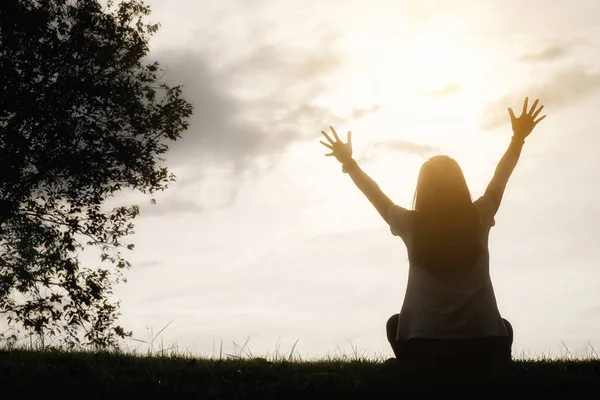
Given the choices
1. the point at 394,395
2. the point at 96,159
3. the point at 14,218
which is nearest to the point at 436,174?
the point at 394,395

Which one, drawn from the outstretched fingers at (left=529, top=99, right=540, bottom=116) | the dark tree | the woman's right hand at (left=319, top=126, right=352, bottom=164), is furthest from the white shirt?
the dark tree

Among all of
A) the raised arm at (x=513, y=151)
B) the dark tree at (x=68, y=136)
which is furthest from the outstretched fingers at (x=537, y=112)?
the dark tree at (x=68, y=136)

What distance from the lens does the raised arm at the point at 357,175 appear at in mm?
6692

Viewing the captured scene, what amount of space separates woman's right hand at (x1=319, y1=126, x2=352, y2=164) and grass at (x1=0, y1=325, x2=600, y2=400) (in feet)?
7.50

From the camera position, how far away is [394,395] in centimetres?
654

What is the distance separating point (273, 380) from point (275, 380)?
0.08ft

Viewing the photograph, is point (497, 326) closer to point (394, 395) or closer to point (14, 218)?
point (394, 395)

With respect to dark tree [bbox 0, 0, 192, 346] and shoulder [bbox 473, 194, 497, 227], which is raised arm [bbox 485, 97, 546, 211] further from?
dark tree [bbox 0, 0, 192, 346]

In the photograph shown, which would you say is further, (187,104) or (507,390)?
(187,104)

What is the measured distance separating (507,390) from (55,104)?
1712 centimetres

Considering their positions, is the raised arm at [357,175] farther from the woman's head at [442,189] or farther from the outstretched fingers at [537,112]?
the outstretched fingers at [537,112]

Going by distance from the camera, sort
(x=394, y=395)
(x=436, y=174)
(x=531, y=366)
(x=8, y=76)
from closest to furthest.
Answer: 1. (x=436, y=174)
2. (x=394, y=395)
3. (x=531, y=366)
4. (x=8, y=76)

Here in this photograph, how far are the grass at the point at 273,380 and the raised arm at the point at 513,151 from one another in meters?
1.74

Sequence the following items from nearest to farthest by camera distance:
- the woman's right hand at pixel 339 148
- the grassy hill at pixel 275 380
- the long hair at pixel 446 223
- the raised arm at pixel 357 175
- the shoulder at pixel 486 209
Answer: the long hair at pixel 446 223 < the shoulder at pixel 486 209 < the grassy hill at pixel 275 380 < the raised arm at pixel 357 175 < the woman's right hand at pixel 339 148
